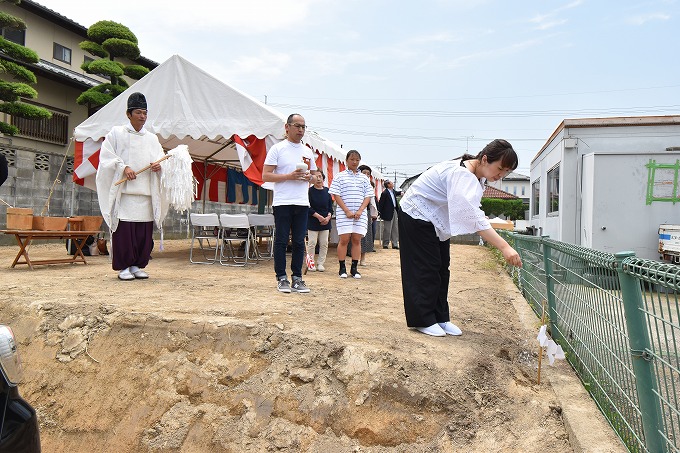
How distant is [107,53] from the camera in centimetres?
1444

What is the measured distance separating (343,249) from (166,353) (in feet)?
10.6

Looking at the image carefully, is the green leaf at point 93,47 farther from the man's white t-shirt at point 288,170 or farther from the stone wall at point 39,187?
the man's white t-shirt at point 288,170

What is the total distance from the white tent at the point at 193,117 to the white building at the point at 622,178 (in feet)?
14.3

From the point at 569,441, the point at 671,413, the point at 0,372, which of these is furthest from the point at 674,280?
the point at 0,372

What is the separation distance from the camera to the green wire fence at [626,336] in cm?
171

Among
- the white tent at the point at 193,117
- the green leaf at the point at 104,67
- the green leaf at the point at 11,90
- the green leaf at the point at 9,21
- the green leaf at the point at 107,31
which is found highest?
the green leaf at the point at 107,31

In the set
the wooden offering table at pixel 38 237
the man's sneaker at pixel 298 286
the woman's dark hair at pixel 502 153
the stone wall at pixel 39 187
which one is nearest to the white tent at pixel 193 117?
the wooden offering table at pixel 38 237

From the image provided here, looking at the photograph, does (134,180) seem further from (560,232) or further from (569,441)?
(560,232)

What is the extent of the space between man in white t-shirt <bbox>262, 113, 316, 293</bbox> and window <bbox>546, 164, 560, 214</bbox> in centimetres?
571

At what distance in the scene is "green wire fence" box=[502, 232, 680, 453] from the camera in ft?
5.62

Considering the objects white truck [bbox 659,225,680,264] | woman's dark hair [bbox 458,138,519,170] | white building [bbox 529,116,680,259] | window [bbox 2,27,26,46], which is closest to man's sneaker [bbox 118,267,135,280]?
woman's dark hair [bbox 458,138,519,170]

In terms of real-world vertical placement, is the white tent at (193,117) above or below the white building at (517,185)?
below

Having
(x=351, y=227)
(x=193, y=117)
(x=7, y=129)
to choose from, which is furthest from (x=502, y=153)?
(x=7, y=129)

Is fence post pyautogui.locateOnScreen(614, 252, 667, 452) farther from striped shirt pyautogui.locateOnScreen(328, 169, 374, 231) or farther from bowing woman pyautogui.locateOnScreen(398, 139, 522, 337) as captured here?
striped shirt pyautogui.locateOnScreen(328, 169, 374, 231)
